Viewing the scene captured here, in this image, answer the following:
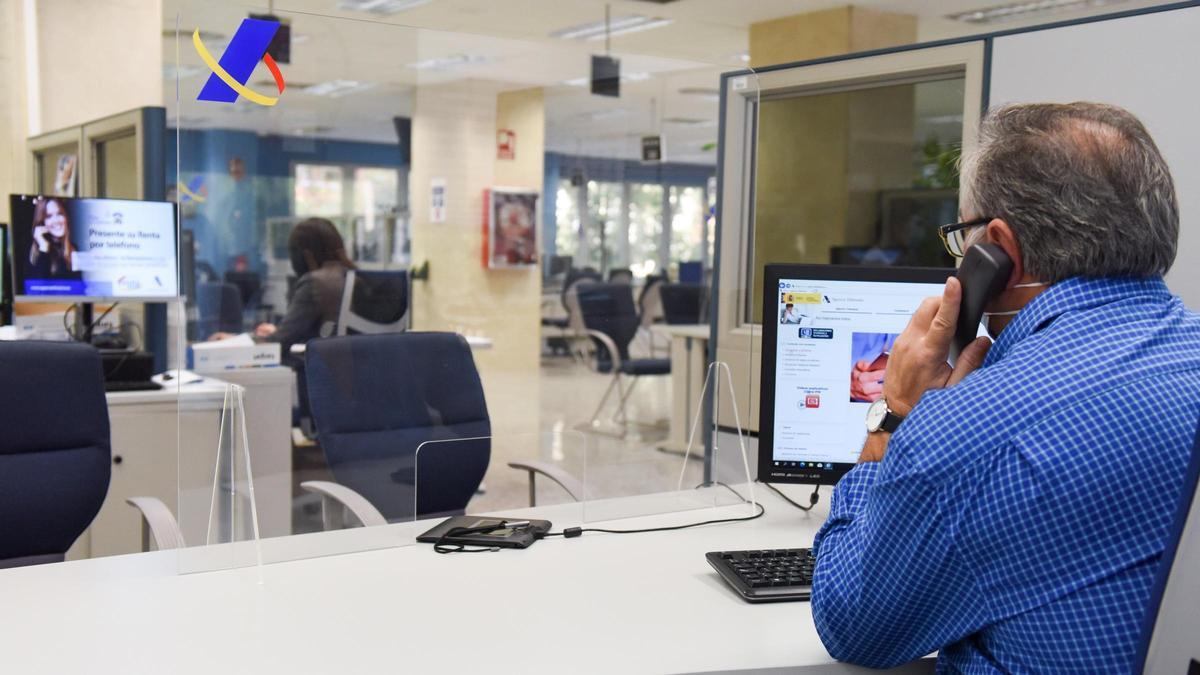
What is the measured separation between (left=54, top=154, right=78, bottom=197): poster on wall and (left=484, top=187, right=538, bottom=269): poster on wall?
2296mm

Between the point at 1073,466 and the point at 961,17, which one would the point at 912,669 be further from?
the point at 961,17

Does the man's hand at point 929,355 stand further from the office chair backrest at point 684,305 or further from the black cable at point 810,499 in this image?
the office chair backrest at point 684,305

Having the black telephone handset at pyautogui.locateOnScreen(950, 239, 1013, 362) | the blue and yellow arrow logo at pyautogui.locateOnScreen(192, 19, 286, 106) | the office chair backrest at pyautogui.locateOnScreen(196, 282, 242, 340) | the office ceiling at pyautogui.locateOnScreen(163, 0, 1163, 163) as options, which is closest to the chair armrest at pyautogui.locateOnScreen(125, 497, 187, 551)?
the blue and yellow arrow logo at pyautogui.locateOnScreen(192, 19, 286, 106)

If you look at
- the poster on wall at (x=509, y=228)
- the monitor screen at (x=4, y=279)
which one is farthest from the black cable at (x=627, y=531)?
the poster on wall at (x=509, y=228)

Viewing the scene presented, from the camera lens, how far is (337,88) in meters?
6.48

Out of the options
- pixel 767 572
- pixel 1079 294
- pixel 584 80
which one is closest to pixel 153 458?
pixel 767 572

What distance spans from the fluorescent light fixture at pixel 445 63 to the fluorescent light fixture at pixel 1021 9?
4.11 metres

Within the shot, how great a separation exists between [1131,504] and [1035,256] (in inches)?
12.1

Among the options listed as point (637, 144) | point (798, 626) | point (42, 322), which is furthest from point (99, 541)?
point (637, 144)

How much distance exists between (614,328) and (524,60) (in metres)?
1.91

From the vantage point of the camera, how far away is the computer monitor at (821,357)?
2088mm

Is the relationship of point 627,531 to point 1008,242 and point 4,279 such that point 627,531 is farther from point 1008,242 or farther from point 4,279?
point 4,279

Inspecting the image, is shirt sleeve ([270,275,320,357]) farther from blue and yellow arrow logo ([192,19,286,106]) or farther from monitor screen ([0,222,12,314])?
blue and yellow arrow logo ([192,19,286,106])

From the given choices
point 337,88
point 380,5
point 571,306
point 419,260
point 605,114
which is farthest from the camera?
point 380,5
